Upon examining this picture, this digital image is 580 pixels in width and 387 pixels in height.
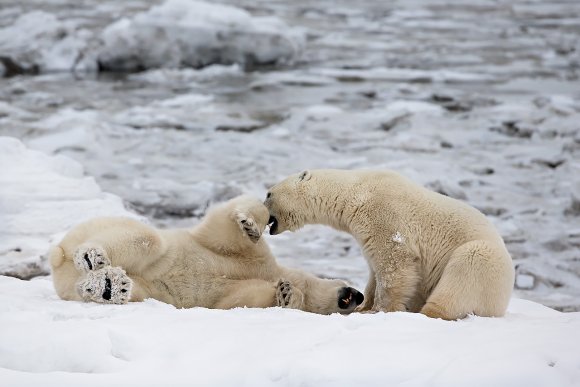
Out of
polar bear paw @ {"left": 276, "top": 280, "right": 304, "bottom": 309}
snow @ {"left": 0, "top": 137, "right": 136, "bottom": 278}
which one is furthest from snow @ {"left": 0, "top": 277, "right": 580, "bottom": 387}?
snow @ {"left": 0, "top": 137, "right": 136, "bottom": 278}

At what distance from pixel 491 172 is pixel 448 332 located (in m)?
5.34

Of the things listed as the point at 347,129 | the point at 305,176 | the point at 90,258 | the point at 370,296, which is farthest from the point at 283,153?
the point at 90,258

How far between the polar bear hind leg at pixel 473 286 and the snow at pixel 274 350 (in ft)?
1.40

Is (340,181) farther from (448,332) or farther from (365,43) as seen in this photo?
(365,43)

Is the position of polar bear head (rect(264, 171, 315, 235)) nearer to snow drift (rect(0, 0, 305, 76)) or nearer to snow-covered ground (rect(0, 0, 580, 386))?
snow-covered ground (rect(0, 0, 580, 386))

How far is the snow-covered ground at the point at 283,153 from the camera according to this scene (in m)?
2.47

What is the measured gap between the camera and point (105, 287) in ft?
10.8

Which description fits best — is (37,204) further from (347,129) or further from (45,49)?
(45,49)

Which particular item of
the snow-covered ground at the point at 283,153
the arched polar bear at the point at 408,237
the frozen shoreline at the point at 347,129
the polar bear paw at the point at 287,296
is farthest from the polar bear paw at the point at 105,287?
the frozen shoreline at the point at 347,129

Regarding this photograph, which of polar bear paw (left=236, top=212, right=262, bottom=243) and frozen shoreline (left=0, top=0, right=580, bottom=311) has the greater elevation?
polar bear paw (left=236, top=212, right=262, bottom=243)

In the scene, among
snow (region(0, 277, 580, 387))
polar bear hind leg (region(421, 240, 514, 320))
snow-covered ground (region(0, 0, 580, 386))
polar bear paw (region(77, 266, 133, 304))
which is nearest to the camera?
snow (region(0, 277, 580, 387))

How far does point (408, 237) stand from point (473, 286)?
1.47 ft

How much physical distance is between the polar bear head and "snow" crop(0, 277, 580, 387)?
1.26m

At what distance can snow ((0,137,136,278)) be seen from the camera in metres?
4.90
